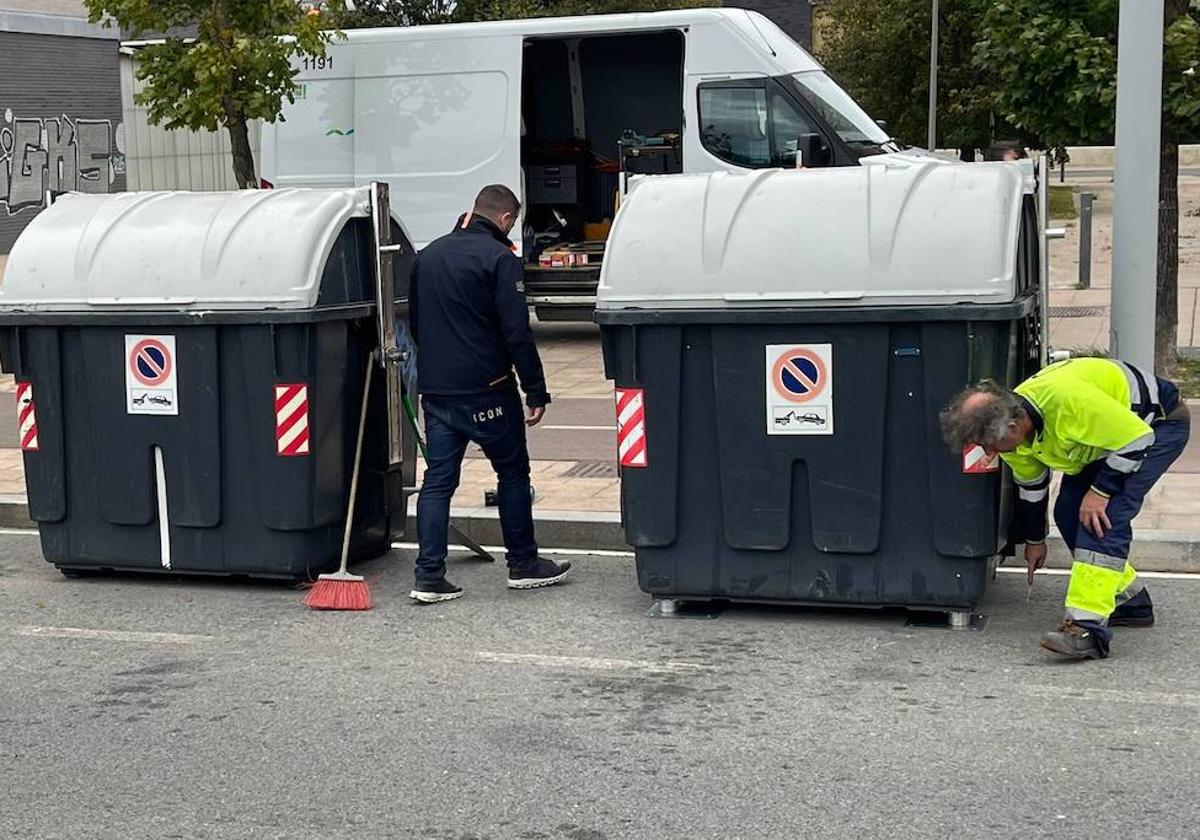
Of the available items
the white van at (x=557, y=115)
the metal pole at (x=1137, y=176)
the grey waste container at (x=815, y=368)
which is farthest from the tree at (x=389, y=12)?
the grey waste container at (x=815, y=368)

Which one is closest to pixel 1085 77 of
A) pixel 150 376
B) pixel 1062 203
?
pixel 150 376

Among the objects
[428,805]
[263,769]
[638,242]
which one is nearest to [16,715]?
[263,769]

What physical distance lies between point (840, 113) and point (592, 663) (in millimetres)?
9577

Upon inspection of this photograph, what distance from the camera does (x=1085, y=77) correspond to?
39.0ft

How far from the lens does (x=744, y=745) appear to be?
560cm

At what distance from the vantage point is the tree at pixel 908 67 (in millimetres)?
30297

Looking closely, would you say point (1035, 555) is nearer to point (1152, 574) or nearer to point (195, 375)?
point (1152, 574)

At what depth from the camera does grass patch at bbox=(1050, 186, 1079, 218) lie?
31.3 m

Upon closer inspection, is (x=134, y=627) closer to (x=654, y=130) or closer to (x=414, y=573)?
(x=414, y=573)

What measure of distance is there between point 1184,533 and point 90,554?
4918 millimetres

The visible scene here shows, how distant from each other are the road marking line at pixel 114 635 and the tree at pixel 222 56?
8657 mm

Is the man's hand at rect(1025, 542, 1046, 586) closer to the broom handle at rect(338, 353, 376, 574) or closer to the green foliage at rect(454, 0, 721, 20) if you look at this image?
the broom handle at rect(338, 353, 376, 574)

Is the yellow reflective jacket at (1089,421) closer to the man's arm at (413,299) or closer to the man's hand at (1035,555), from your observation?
the man's hand at (1035,555)

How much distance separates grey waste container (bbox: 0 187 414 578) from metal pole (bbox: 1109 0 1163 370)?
371 cm
